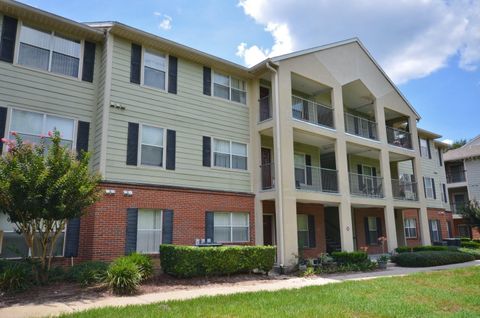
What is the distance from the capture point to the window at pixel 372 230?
23297mm

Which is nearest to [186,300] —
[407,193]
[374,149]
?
[374,149]

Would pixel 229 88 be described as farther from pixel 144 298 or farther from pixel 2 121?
pixel 144 298

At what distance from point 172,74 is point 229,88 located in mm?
2961

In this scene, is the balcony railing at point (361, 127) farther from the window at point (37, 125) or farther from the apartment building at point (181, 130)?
the window at point (37, 125)

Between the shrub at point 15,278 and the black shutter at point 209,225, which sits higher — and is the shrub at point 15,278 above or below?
below

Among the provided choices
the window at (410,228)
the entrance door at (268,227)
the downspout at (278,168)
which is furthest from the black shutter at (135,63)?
the window at (410,228)

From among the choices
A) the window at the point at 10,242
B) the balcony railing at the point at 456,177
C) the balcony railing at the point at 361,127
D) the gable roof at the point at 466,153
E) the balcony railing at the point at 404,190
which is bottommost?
the window at the point at 10,242

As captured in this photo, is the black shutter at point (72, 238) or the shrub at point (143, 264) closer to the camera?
the shrub at point (143, 264)

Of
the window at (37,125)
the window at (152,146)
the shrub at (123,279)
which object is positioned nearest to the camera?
the shrub at (123,279)

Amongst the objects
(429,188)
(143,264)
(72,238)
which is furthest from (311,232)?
(429,188)

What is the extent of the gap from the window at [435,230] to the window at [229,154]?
60.9 ft

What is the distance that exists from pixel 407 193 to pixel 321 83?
10.3 meters

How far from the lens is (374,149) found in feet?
68.0

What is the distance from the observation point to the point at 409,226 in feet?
87.0
